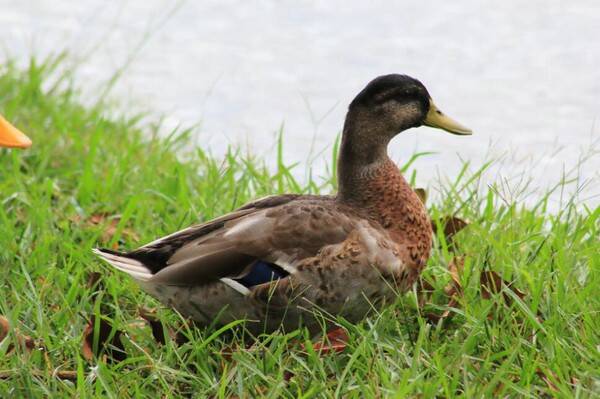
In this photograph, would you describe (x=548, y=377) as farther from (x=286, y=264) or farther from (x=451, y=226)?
(x=451, y=226)

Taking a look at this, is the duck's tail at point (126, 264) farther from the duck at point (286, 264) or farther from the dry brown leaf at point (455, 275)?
the dry brown leaf at point (455, 275)

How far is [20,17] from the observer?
7.59m

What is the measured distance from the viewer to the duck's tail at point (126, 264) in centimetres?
381

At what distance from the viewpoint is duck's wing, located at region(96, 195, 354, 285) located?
3.79 meters

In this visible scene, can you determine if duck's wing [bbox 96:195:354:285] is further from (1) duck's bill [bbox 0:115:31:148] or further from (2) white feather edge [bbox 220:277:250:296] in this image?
(1) duck's bill [bbox 0:115:31:148]

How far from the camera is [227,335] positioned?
12.9ft

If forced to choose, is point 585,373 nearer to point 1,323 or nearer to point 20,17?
point 1,323

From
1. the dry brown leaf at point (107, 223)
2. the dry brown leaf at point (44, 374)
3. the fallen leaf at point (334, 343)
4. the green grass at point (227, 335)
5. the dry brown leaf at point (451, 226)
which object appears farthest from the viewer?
the dry brown leaf at point (107, 223)

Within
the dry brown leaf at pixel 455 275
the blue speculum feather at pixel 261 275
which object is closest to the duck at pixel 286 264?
the blue speculum feather at pixel 261 275

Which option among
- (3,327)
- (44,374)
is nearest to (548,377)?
(44,374)

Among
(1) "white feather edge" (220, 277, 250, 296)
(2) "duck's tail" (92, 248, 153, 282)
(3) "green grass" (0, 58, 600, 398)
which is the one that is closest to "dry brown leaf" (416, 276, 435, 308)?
(3) "green grass" (0, 58, 600, 398)

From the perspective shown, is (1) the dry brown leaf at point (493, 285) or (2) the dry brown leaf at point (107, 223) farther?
(2) the dry brown leaf at point (107, 223)

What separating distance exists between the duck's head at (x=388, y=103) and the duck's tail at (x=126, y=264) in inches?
32.6

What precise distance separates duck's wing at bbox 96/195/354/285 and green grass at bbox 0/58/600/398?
0.17m
